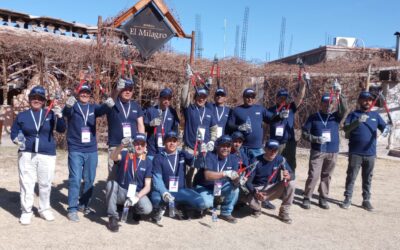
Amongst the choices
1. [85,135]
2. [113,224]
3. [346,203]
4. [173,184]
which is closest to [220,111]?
[173,184]

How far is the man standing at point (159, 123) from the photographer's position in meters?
5.61

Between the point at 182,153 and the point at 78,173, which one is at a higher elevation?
the point at 182,153

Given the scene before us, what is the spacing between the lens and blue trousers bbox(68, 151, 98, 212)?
5027 mm

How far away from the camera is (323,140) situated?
602 cm

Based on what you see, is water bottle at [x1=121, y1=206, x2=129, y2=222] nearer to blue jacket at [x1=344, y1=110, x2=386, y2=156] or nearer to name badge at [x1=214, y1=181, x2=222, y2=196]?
name badge at [x1=214, y1=181, x2=222, y2=196]

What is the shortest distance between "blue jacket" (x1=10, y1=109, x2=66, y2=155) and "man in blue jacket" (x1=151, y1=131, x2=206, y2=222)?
1.32 meters

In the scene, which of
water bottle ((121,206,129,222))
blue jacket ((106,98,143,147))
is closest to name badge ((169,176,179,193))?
water bottle ((121,206,129,222))

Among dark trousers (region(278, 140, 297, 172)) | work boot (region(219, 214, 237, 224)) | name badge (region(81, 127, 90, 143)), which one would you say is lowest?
work boot (region(219, 214, 237, 224))

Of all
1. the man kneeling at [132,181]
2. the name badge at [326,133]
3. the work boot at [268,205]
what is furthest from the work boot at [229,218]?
the name badge at [326,133]

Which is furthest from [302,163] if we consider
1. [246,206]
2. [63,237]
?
[63,237]

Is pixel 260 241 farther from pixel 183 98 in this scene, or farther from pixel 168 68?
pixel 168 68

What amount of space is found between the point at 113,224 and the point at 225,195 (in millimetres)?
1518

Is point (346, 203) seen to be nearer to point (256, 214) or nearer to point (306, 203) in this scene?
point (306, 203)

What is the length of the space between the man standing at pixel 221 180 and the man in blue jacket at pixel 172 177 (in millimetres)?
161
